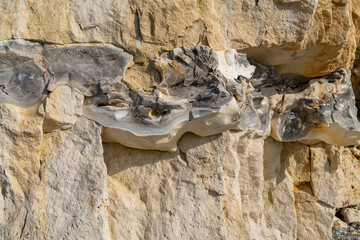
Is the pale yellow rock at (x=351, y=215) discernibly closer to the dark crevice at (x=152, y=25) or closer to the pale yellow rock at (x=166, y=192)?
the pale yellow rock at (x=166, y=192)

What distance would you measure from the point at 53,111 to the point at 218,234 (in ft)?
3.49

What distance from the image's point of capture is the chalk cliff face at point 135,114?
2.19m

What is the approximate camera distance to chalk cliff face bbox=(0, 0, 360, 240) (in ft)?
7.18

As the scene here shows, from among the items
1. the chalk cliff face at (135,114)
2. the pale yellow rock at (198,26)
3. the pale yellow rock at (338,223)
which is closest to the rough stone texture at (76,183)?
the chalk cliff face at (135,114)

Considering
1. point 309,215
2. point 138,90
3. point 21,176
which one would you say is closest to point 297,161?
point 309,215

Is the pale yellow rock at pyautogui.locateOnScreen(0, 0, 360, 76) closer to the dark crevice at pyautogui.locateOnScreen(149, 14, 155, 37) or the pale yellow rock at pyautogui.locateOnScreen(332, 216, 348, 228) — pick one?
the dark crevice at pyautogui.locateOnScreen(149, 14, 155, 37)

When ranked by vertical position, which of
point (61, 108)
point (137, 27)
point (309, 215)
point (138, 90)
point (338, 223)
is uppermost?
point (137, 27)

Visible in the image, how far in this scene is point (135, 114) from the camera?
2.38 m

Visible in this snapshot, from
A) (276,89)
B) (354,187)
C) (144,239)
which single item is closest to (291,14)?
(276,89)

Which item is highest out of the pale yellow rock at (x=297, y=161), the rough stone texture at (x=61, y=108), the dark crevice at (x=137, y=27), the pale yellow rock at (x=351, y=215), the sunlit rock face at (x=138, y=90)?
the dark crevice at (x=137, y=27)

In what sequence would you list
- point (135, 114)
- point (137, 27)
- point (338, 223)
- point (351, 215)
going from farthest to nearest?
point (351, 215) → point (338, 223) → point (137, 27) → point (135, 114)

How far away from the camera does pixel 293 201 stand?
384 centimetres

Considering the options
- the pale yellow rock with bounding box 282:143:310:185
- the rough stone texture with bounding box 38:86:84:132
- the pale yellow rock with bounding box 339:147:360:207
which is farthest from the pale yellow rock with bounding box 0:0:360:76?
the pale yellow rock with bounding box 339:147:360:207

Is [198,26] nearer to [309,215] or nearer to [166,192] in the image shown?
[166,192]
